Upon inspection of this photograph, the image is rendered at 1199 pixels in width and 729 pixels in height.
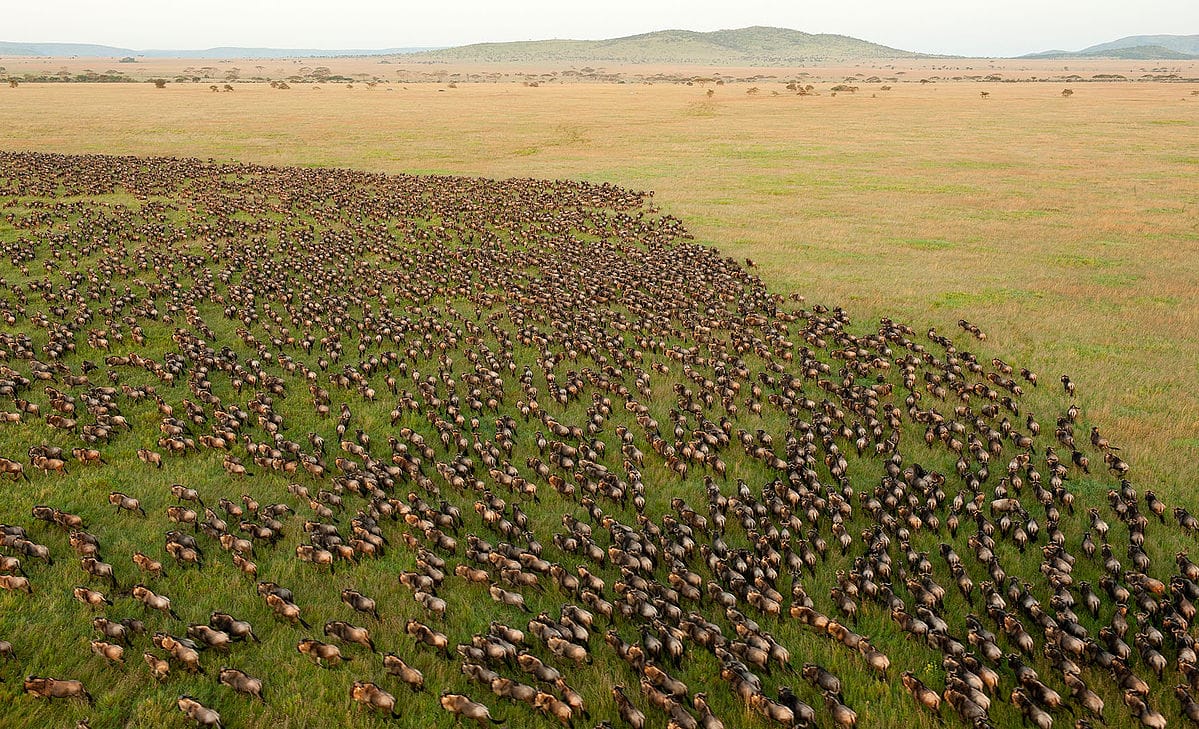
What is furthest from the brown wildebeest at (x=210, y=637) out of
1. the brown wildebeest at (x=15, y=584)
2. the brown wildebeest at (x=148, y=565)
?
the brown wildebeest at (x=15, y=584)

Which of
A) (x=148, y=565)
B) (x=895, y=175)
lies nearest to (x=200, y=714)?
(x=148, y=565)

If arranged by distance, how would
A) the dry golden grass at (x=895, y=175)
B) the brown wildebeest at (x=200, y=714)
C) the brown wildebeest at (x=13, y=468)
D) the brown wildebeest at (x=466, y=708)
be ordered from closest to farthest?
the brown wildebeest at (x=200, y=714) → the brown wildebeest at (x=466, y=708) → the brown wildebeest at (x=13, y=468) → the dry golden grass at (x=895, y=175)

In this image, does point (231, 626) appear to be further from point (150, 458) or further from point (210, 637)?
point (150, 458)

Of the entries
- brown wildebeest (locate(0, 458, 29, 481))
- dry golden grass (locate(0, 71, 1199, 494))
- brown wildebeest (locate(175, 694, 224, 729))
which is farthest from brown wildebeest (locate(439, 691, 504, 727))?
dry golden grass (locate(0, 71, 1199, 494))

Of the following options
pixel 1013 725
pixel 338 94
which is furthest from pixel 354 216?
pixel 338 94

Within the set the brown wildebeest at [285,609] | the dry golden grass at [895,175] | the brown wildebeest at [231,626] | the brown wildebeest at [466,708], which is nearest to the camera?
the brown wildebeest at [466,708]

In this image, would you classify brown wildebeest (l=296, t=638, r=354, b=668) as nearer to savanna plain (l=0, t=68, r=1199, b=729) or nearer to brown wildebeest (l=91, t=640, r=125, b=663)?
savanna plain (l=0, t=68, r=1199, b=729)

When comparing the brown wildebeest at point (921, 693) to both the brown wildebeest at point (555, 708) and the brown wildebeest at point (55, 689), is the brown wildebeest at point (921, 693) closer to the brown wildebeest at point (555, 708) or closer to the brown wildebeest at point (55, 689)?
the brown wildebeest at point (555, 708)
